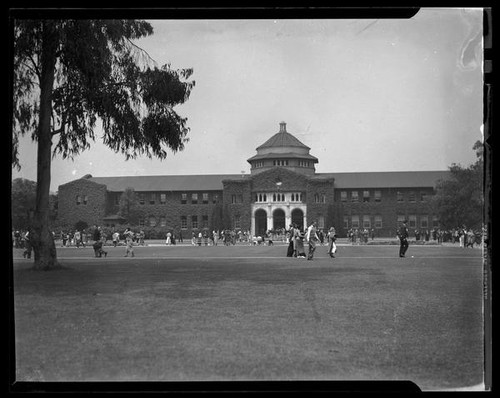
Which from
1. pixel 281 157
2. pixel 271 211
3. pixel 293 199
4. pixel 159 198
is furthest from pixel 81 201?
pixel 271 211

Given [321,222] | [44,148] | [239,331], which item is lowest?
[239,331]

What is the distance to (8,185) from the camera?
532cm

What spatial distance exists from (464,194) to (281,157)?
39607mm

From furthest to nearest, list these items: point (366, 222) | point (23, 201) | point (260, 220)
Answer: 1. point (260, 220)
2. point (366, 222)
3. point (23, 201)

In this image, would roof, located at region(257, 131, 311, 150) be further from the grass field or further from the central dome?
the grass field

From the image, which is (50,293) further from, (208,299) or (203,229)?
(203,229)

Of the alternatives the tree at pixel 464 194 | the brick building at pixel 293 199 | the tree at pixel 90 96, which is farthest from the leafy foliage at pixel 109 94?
the brick building at pixel 293 199

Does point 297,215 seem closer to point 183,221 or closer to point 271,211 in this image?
point 271,211

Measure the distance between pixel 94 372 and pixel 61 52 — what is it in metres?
6.05

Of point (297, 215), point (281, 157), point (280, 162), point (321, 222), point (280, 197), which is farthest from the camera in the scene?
point (297, 215)

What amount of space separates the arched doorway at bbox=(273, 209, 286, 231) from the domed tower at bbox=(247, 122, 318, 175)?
662cm

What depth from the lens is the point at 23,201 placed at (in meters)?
7.37

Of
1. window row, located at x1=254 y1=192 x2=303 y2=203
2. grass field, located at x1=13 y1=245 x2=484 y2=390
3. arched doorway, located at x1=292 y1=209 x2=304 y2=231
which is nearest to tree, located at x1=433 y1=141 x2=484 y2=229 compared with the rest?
grass field, located at x1=13 y1=245 x2=484 y2=390
